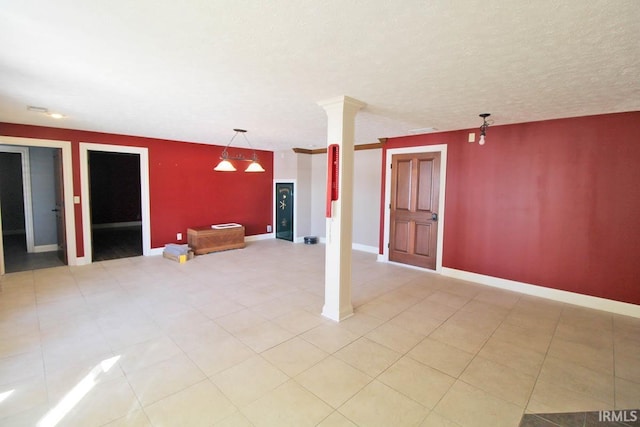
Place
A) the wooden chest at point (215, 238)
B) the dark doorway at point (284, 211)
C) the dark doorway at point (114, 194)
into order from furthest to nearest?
the dark doorway at point (114, 194)
the dark doorway at point (284, 211)
the wooden chest at point (215, 238)

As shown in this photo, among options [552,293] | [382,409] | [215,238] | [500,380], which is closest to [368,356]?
[382,409]

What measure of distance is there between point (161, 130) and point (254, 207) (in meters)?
3.12

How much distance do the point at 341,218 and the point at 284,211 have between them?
4.97m

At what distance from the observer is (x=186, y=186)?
6504 mm

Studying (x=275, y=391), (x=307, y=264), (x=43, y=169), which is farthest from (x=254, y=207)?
(x=275, y=391)

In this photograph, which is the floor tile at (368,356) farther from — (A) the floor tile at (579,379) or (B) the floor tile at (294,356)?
(A) the floor tile at (579,379)

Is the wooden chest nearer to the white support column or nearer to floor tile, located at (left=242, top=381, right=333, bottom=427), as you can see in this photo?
the white support column

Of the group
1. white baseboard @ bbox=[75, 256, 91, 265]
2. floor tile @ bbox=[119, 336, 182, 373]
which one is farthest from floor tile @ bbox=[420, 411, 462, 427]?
white baseboard @ bbox=[75, 256, 91, 265]

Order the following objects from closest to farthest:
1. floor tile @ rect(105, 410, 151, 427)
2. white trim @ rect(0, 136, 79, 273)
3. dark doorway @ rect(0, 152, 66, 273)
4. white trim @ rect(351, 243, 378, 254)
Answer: floor tile @ rect(105, 410, 151, 427) < white trim @ rect(0, 136, 79, 273) < dark doorway @ rect(0, 152, 66, 273) < white trim @ rect(351, 243, 378, 254)

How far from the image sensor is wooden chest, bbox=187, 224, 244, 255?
6.21 meters

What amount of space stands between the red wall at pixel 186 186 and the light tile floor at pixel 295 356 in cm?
209

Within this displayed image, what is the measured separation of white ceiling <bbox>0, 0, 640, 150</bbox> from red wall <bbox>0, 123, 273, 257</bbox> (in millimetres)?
1757

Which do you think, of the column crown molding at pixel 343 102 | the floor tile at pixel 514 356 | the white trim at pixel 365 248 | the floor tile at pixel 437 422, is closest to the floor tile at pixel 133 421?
the floor tile at pixel 437 422

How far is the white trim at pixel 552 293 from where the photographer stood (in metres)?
3.59
